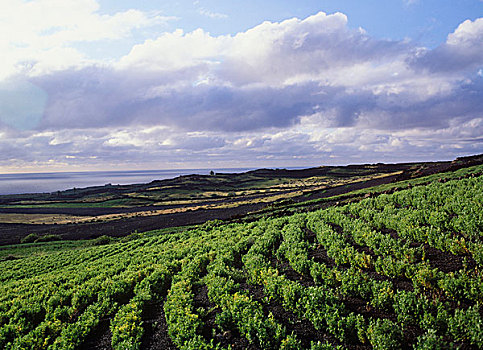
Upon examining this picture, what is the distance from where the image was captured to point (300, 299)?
9945 millimetres

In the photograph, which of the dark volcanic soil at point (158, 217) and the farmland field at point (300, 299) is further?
the dark volcanic soil at point (158, 217)

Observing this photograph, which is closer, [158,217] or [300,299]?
[300,299]

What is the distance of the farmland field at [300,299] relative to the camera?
8.23 metres

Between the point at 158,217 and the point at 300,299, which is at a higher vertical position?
the point at 300,299

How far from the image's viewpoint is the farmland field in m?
8.23

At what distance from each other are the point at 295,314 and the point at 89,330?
26.6 feet

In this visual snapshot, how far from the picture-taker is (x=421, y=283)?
31.9 feet

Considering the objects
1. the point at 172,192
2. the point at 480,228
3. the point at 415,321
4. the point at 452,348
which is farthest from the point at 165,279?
the point at 172,192

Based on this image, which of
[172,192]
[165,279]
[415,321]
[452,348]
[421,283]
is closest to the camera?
[452,348]

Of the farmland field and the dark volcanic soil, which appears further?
the dark volcanic soil

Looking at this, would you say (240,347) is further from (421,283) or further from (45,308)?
(45,308)

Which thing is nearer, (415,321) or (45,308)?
(415,321)

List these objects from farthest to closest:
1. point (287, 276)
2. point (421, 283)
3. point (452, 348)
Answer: point (287, 276), point (421, 283), point (452, 348)

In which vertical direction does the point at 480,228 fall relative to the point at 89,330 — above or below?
above
